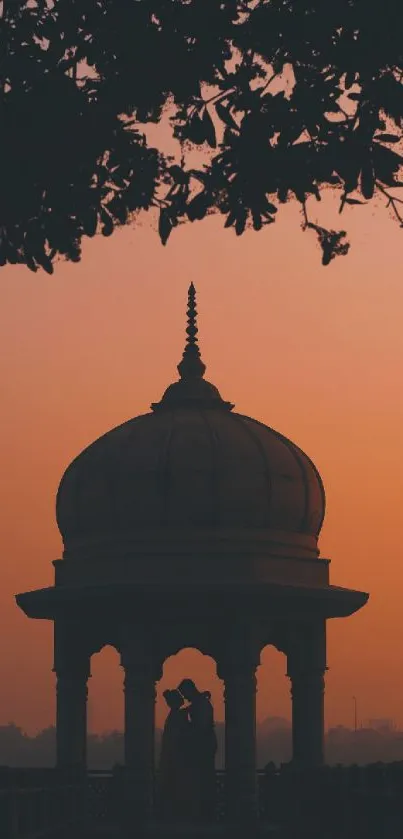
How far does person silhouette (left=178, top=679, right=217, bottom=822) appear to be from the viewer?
102 feet

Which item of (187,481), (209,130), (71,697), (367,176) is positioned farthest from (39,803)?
(367,176)

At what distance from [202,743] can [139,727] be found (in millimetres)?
1229

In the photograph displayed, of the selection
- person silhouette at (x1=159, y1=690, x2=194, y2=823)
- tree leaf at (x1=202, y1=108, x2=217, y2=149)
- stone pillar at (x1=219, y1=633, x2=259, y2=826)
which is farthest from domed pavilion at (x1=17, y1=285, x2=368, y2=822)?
tree leaf at (x1=202, y1=108, x2=217, y2=149)

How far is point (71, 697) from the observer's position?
3188cm

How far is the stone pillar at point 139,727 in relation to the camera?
30266 millimetres

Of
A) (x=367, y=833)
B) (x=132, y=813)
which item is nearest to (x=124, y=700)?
(x=132, y=813)

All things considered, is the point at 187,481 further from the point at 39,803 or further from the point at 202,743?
the point at 39,803

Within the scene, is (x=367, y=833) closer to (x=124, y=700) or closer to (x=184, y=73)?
(x=124, y=700)

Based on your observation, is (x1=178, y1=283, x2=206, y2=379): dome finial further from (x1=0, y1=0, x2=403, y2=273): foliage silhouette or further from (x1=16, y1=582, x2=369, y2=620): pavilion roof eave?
(x1=0, y1=0, x2=403, y2=273): foliage silhouette

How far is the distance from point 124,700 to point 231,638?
1752mm

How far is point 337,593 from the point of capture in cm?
3162

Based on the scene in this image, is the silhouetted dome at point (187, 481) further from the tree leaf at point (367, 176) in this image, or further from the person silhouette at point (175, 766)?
the tree leaf at point (367, 176)

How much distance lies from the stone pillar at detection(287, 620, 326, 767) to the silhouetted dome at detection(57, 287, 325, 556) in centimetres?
143

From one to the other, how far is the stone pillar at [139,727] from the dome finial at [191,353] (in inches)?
181
